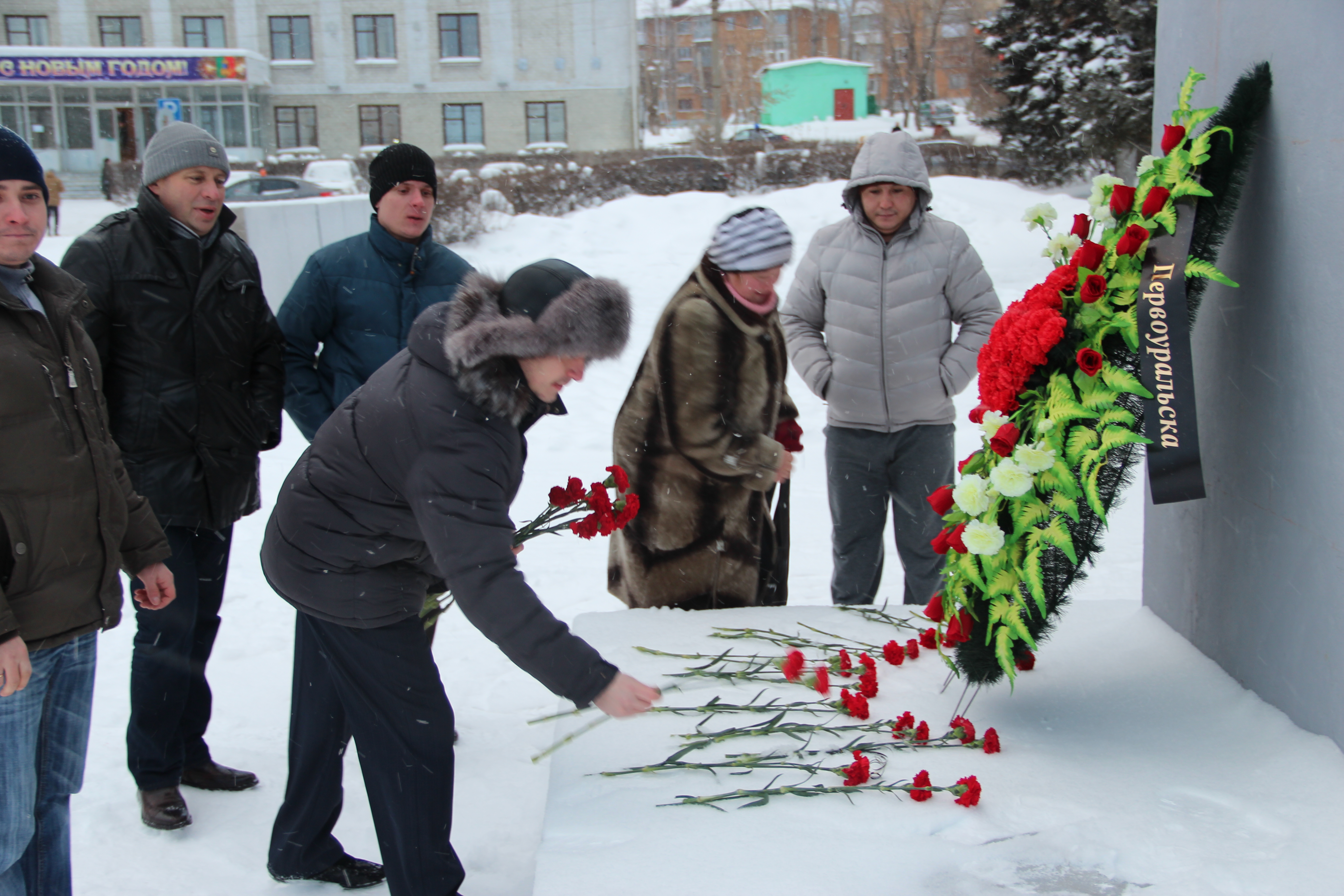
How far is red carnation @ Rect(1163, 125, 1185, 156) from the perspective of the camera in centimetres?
210

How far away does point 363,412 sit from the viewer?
206cm

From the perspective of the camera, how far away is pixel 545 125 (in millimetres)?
32938

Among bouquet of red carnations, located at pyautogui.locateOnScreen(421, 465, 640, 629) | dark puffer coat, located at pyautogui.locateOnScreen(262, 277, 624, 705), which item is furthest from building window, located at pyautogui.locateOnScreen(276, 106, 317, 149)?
dark puffer coat, located at pyautogui.locateOnScreen(262, 277, 624, 705)

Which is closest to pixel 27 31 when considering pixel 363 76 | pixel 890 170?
pixel 363 76

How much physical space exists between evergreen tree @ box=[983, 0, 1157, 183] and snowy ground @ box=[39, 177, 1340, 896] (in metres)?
6.24

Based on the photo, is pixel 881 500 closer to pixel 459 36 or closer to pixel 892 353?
pixel 892 353

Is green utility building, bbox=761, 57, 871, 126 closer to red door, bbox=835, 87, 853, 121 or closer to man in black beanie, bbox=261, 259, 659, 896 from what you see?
red door, bbox=835, 87, 853, 121

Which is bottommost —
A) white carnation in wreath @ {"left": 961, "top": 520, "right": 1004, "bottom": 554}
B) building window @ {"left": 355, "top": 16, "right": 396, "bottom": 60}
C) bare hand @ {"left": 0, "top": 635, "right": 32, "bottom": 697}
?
bare hand @ {"left": 0, "top": 635, "right": 32, "bottom": 697}

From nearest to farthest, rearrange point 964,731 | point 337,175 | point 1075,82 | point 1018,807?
point 1018,807, point 964,731, point 1075,82, point 337,175

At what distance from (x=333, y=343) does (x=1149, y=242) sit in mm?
2323

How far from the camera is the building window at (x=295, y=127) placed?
32812 mm

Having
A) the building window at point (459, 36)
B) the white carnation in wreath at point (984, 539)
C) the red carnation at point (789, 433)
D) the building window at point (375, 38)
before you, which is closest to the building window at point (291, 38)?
the building window at point (375, 38)

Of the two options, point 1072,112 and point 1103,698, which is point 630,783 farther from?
point 1072,112

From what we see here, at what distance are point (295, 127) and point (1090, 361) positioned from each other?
114 ft
